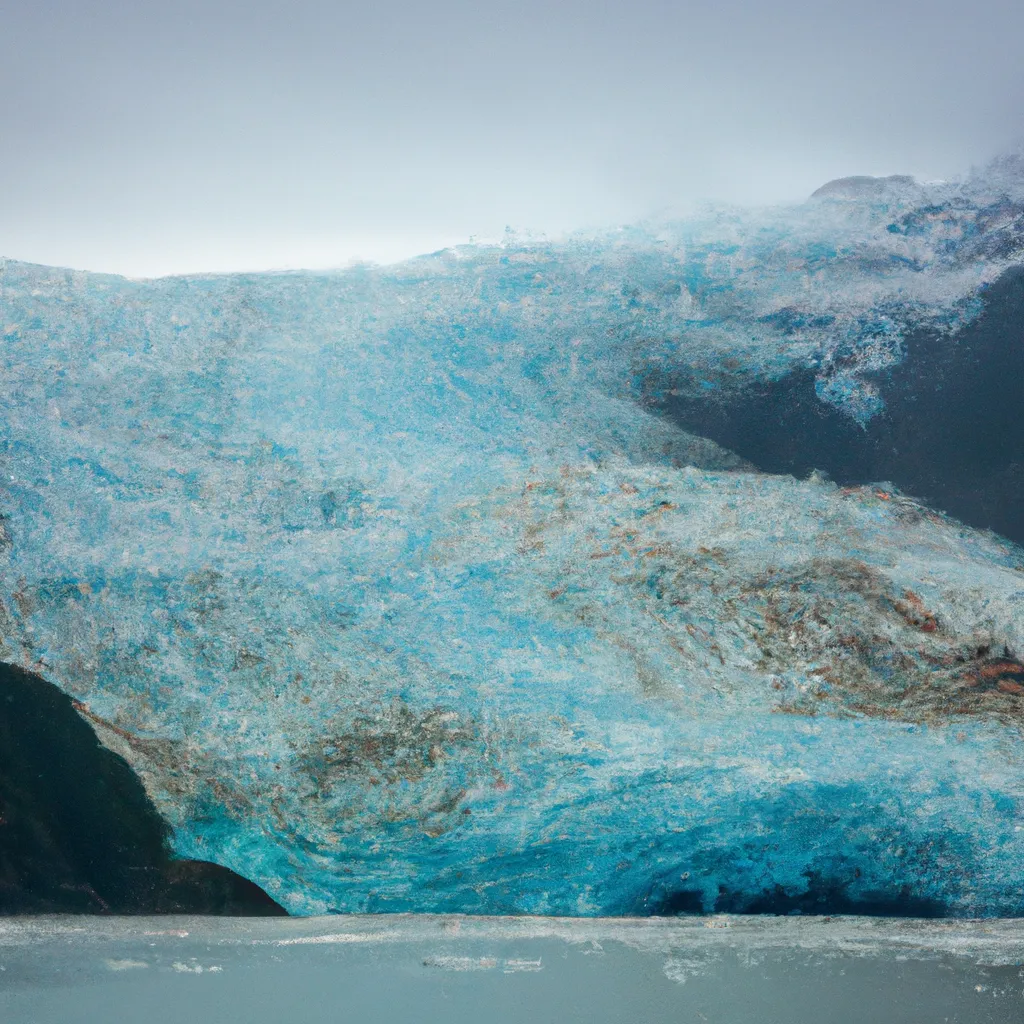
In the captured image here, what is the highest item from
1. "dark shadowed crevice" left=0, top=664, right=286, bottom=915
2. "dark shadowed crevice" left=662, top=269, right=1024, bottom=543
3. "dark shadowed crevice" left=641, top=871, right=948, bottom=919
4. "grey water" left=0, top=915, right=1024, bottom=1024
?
"dark shadowed crevice" left=662, top=269, right=1024, bottom=543

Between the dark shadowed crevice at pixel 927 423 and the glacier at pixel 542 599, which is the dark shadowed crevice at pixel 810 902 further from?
the dark shadowed crevice at pixel 927 423

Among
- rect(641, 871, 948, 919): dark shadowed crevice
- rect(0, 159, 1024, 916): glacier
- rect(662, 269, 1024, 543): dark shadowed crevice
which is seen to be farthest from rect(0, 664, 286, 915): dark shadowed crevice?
rect(662, 269, 1024, 543): dark shadowed crevice

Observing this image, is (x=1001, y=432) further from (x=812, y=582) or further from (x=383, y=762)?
(x=383, y=762)

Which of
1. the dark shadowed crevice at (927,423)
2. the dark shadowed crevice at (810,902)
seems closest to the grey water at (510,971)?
the dark shadowed crevice at (810,902)

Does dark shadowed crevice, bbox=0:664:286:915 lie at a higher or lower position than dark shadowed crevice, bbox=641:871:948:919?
higher

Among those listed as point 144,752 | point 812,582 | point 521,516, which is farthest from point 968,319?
point 144,752

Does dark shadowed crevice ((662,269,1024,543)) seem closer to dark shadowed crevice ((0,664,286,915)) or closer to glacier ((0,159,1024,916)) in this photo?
glacier ((0,159,1024,916))
